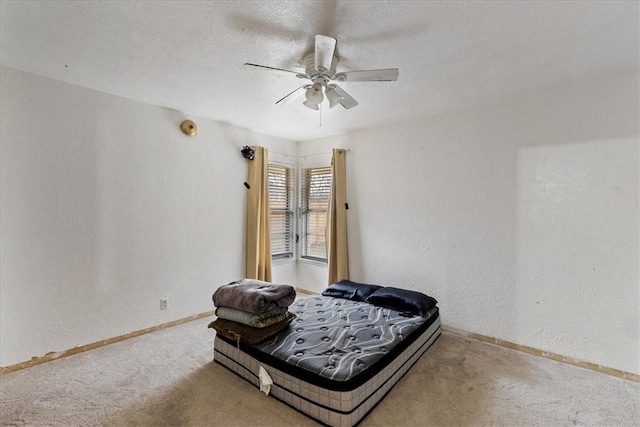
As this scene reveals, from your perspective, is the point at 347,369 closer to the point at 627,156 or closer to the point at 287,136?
the point at 627,156

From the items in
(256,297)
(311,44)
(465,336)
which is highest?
(311,44)

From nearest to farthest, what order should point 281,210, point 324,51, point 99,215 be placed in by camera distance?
point 324,51 < point 99,215 < point 281,210

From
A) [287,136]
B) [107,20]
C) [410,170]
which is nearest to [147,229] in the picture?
[107,20]

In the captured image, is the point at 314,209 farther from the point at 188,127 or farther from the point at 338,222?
the point at 188,127

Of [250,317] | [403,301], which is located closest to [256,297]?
A: [250,317]

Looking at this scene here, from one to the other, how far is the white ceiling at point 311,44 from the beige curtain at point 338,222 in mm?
1278

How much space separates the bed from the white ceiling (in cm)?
210

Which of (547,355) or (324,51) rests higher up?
(324,51)

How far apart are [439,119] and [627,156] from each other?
62.4 inches

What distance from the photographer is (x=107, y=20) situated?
1.71m

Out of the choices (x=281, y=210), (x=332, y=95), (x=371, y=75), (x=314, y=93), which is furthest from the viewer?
(x=281, y=210)

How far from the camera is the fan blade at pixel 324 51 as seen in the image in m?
1.60

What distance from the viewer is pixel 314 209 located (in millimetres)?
4582

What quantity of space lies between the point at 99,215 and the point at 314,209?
107 inches
